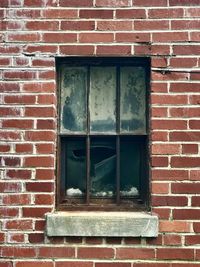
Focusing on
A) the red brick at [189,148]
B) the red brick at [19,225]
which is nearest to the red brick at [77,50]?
the red brick at [189,148]

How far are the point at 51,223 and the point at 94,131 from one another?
86 centimetres

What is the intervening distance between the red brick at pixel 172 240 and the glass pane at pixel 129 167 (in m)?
0.46

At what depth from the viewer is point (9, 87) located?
12.8ft

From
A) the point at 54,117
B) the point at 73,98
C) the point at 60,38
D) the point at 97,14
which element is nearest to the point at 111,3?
the point at 97,14

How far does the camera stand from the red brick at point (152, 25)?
153 inches

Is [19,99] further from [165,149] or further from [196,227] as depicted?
[196,227]

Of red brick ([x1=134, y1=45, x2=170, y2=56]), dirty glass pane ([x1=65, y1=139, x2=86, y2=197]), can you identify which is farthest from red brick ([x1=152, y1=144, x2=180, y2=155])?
red brick ([x1=134, y1=45, x2=170, y2=56])

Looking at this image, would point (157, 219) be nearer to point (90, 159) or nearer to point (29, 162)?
point (90, 159)

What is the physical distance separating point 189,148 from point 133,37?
3.41 ft

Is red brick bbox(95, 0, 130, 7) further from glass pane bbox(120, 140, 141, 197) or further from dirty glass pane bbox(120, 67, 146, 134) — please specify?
glass pane bbox(120, 140, 141, 197)

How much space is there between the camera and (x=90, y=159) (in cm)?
398

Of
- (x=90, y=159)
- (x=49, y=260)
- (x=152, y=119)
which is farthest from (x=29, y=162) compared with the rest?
(x=152, y=119)

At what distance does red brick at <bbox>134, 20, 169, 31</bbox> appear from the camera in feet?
12.7

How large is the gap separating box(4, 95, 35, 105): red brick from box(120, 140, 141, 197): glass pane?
0.86 metres
